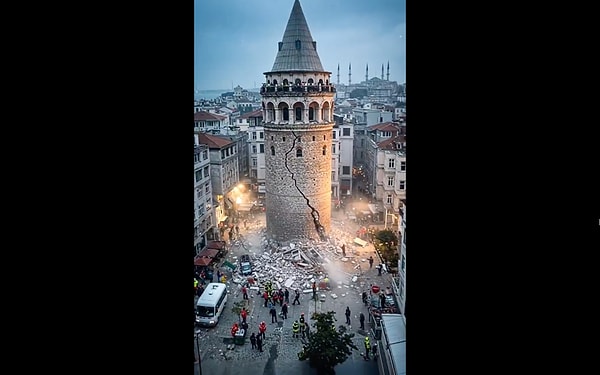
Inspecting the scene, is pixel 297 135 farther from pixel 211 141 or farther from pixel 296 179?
pixel 211 141

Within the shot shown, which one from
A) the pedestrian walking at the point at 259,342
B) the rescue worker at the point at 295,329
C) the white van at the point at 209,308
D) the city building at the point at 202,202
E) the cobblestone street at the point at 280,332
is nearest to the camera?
the cobblestone street at the point at 280,332

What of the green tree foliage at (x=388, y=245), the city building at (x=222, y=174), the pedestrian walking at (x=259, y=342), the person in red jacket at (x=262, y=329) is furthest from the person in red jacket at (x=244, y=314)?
the city building at (x=222, y=174)

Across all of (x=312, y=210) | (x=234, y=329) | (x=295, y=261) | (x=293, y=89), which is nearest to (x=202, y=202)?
(x=295, y=261)

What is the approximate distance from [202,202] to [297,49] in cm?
651

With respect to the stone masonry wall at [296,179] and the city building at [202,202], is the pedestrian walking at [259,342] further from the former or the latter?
the stone masonry wall at [296,179]

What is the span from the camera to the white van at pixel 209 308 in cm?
1015

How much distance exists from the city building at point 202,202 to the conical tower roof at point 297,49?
162 inches

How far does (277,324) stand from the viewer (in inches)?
406

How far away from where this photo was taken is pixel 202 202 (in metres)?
15.0

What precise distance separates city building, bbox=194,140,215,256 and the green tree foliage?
622cm
